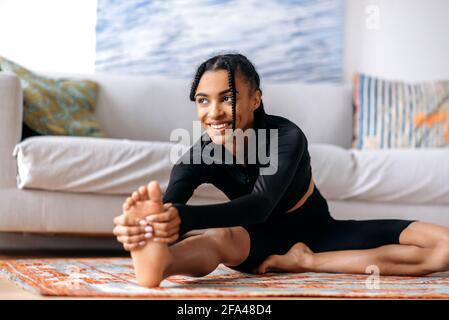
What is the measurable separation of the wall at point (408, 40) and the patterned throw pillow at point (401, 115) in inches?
15.4

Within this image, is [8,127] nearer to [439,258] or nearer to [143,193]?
[143,193]

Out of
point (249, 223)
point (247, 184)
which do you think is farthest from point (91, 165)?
point (249, 223)

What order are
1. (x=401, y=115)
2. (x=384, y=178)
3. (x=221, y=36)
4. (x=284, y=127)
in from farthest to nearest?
1. (x=221, y=36)
2. (x=401, y=115)
3. (x=384, y=178)
4. (x=284, y=127)

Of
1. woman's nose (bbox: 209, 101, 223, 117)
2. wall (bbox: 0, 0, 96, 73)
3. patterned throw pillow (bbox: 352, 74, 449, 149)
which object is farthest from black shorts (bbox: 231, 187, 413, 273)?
wall (bbox: 0, 0, 96, 73)

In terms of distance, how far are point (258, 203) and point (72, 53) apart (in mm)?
2321

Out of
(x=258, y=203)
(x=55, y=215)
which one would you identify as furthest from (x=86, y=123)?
(x=258, y=203)

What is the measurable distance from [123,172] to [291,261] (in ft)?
2.94

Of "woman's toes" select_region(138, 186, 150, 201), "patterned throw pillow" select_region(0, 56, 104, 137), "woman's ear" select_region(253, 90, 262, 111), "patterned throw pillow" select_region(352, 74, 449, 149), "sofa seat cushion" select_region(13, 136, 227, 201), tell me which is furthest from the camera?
"patterned throw pillow" select_region(352, 74, 449, 149)

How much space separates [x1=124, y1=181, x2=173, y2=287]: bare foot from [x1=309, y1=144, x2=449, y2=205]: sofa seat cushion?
1.35 meters

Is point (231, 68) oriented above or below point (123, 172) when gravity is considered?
above

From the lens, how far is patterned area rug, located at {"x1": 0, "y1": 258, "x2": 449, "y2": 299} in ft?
4.63

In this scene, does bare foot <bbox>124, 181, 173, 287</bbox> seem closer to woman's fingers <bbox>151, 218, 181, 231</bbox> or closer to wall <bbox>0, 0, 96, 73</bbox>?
woman's fingers <bbox>151, 218, 181, 231</bbox>

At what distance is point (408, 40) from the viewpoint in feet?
12.5

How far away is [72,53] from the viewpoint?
357cm
